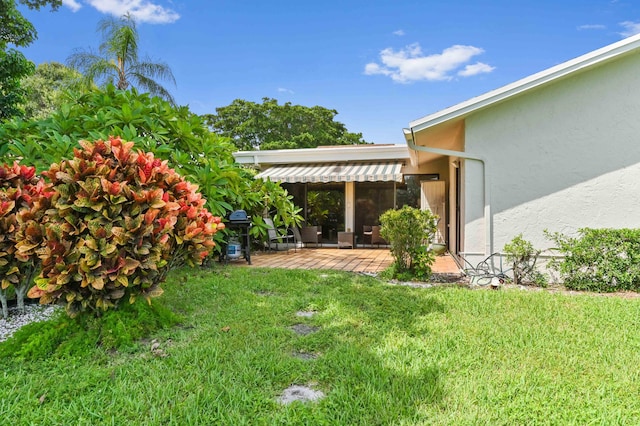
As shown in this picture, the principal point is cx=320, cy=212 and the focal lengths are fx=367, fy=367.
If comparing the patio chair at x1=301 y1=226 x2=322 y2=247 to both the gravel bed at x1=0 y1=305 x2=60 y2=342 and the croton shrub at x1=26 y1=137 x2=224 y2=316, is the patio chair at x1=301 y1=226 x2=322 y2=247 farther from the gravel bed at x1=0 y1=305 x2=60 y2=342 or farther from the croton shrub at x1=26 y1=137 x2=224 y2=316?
the croton shrub at x1=26 y1=137 x2=224 y2=316

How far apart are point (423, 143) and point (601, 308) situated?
829cm

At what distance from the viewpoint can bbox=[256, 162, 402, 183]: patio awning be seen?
1636 cm

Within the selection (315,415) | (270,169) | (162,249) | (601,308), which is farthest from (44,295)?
(270,169)

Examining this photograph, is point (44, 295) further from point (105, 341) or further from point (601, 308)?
point (601, 308)

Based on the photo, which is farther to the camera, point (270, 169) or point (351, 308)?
point (270, 169)

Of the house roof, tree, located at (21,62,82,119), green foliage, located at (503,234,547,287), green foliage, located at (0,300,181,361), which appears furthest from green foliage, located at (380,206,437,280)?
tree, located at (21,62,82,119)

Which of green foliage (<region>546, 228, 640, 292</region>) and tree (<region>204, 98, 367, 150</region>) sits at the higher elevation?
tree (<region>204, 98, 367, 150</region>)

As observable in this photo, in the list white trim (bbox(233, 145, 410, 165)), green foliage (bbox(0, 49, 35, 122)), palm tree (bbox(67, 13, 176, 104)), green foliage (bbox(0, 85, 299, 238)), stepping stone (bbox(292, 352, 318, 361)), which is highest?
palm tree (bbox(67, 13, 176, 104))

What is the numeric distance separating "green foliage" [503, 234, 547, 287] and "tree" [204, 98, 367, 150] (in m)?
38.6

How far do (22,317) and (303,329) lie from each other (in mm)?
4996

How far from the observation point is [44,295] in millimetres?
4859

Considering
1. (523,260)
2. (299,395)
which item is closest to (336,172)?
(523,260)

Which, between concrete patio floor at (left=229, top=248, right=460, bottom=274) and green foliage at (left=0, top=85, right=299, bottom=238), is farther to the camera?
concrete patio floor at (left=229, top=248, right=460, bottom=274)

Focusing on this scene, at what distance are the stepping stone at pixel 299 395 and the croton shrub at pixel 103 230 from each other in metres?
2.55
